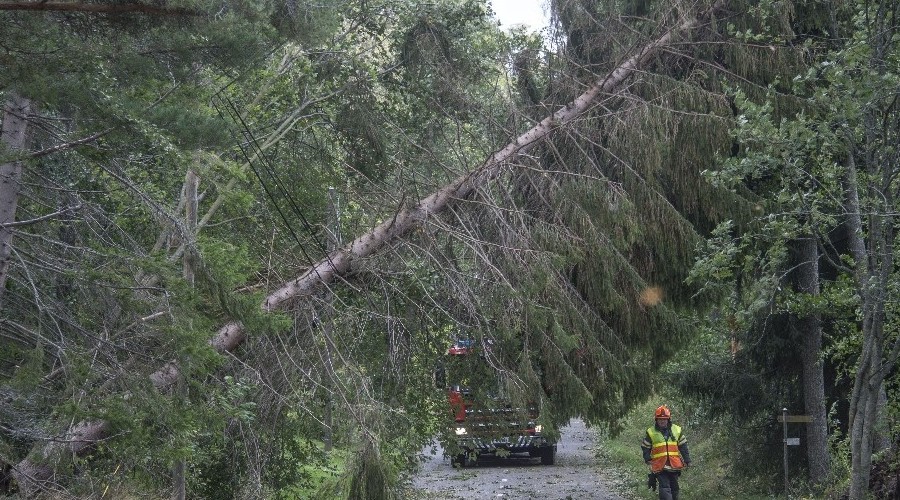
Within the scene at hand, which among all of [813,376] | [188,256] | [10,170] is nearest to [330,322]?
[188,256]

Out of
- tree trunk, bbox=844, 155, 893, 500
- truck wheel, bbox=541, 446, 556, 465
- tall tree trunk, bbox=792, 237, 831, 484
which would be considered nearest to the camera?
tree trunk, bbox=844, 155, 893, 500

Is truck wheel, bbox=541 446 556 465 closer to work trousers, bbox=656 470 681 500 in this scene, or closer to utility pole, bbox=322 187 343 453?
work trousers, bbox=656 470 681 500

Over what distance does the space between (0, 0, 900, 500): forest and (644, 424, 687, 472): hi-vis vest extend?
559mm

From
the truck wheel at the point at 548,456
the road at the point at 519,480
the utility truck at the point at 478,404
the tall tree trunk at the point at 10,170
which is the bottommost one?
the road at the point at 519,480

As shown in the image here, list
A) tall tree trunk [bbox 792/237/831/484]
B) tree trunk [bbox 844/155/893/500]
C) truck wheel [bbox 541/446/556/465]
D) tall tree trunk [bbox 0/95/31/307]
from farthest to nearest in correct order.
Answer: truck wheel [bbox 541/446/556/465], tall tree trunk [bbox 792/237/831/484], tree trunk [bbox 844/155/893/500], tall tree trunk [bbox 0/95/31/307]

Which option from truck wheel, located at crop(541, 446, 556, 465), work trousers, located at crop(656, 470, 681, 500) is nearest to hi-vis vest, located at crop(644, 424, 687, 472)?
work trousers, located at crop(656, 470, 681, 500)

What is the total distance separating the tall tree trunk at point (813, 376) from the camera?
15.9 meters

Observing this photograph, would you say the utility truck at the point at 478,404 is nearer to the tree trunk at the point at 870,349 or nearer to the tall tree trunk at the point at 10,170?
the tree trunk at the point at 870,349

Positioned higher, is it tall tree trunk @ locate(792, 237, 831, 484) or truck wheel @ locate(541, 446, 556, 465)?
tall tree trunk @ locate(792, 237, 831, 484)

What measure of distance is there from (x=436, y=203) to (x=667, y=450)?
4379mm

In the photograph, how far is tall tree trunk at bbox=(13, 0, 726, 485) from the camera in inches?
485

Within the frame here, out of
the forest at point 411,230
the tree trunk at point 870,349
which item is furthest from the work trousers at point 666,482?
the tree trunk at point 870,349

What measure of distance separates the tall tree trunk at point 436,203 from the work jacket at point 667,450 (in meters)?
4.01

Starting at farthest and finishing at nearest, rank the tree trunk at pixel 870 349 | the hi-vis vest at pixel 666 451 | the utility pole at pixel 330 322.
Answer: the hi-vis vest at pixel 666 451 < the utility pole at pixel 330 322 < the tree trunk at pixel 870 349
